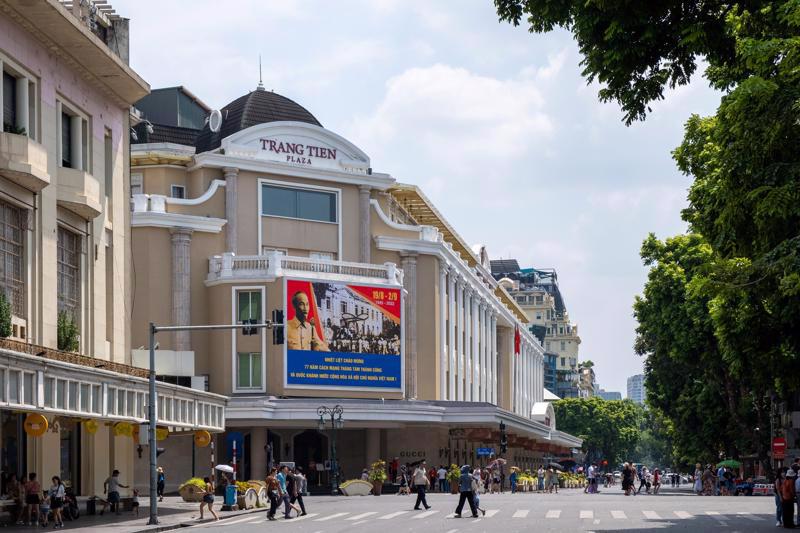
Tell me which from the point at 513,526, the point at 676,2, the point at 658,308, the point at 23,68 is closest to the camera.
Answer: the point at 676,2

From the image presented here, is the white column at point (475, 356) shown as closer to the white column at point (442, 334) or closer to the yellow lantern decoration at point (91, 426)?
the white column at point (442, 334)

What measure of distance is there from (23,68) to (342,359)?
35.7 m

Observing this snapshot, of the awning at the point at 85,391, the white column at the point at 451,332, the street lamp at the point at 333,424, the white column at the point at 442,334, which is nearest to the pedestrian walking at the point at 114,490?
the awning at the point at 85,391

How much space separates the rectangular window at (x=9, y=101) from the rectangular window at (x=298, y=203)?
3720cm

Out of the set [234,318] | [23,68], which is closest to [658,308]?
[234,318]

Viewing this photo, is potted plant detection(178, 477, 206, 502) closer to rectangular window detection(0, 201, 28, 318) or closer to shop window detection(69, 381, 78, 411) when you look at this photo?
rectangular window detection(0, 201, 28, 318)

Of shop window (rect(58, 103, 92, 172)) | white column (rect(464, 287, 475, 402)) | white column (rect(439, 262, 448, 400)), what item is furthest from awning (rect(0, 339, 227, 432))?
white column (rect(464, 287, 475, 402))

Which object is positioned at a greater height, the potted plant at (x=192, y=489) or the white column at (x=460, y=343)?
the white column at (x=460, y=343)

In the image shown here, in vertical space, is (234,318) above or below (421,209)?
below

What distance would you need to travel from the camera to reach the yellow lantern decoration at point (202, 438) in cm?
5141

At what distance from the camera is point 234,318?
73375 millimetres

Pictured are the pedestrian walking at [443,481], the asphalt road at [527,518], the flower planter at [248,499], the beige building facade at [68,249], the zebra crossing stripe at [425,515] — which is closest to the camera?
the asphalt road at [527,518]

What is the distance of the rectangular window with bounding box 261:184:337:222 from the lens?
257ft

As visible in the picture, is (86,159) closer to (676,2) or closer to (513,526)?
(513,526)
